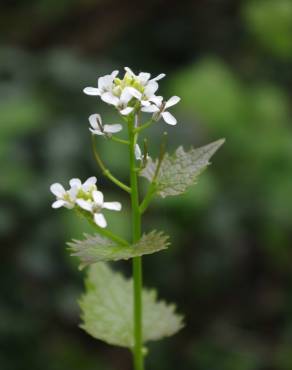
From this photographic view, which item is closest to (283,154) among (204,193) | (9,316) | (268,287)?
(204,193)

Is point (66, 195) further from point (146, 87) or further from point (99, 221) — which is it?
point (146, 87)

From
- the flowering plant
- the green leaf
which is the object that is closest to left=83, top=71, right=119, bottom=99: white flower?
the flowering plant

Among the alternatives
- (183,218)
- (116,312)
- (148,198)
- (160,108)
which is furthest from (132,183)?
(183,218)

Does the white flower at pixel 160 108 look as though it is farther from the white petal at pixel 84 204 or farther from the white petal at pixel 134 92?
the white petal at pixel 84 204

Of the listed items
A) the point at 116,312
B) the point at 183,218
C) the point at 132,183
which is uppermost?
the point at 183,218

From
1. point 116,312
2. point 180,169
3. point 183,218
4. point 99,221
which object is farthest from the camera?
point 183,218

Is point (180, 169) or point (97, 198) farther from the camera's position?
point (180, 169)
